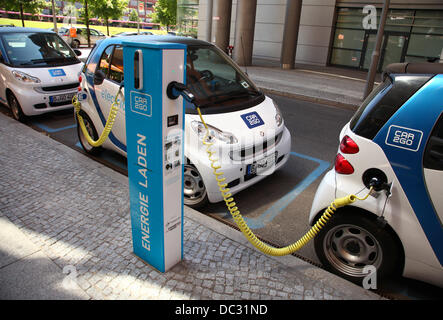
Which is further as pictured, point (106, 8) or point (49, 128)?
point (106, 8)

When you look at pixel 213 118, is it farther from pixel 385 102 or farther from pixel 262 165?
pixel 385 102

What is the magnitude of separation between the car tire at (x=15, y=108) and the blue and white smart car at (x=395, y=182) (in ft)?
20.7

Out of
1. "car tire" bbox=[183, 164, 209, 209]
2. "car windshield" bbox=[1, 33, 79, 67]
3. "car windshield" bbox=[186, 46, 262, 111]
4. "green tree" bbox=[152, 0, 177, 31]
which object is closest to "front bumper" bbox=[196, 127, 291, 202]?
"car tire" bbox=[183, 164, 209, 209]

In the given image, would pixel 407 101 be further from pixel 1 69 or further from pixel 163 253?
pixel 1 69

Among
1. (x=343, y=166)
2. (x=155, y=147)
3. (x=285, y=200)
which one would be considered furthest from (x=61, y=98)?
(x=343, y=166)

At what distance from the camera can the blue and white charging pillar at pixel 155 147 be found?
224 centimetres

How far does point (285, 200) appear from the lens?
4305mm

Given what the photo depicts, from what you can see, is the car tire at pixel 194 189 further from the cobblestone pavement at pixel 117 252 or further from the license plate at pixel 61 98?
the license plate at pixel 61 98

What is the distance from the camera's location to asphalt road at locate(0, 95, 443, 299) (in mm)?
3498

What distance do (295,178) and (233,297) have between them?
2.73 metres

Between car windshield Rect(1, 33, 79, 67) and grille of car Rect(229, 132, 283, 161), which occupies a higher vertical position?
car windshield Rect(1, 33, 79, 67)

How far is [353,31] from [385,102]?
18038 millimetres

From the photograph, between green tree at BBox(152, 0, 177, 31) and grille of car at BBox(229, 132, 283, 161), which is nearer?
grille of car at BBox(229, 132, 283, 161)

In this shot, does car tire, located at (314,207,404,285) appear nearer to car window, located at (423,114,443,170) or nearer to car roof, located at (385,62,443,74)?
car window, located at (423,114,443,170)
